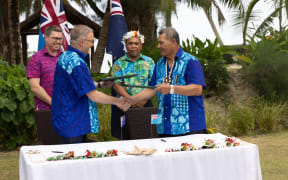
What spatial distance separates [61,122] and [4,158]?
4291 millimetres

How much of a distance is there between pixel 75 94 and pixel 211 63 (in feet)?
28.8

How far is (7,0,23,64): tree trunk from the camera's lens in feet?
44.9

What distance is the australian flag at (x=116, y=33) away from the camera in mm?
6746

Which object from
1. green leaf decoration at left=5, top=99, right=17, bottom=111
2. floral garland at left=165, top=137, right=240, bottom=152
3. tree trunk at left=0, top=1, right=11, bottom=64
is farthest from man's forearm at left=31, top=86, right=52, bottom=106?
tree trunk at left=0, top=1, right=11, bottom=64

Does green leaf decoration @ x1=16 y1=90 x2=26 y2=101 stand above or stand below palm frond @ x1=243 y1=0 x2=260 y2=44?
below

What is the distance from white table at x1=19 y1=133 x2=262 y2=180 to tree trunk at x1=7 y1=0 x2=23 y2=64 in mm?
11132

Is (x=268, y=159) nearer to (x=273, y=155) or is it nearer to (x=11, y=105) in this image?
(x=273, y=155)

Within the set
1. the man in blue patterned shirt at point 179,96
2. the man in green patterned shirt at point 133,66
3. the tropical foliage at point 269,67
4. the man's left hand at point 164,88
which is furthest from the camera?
the tropical foliage at point 269,67

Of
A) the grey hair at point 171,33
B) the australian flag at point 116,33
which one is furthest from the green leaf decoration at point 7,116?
the grey hair at point 171,33

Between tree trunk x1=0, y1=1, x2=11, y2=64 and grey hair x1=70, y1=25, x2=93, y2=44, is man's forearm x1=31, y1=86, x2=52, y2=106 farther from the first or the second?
tree trunk x1=0, y1=1, x2=11, y2=64

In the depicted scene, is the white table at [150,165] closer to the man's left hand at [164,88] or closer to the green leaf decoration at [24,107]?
the man's left hand at [164,88]

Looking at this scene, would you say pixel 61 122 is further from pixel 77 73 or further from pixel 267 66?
pixel 267 66

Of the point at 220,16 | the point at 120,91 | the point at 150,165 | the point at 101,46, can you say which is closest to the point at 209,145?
the point at 150,165

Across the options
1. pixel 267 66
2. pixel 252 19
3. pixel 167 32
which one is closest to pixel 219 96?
pixel 267 66
